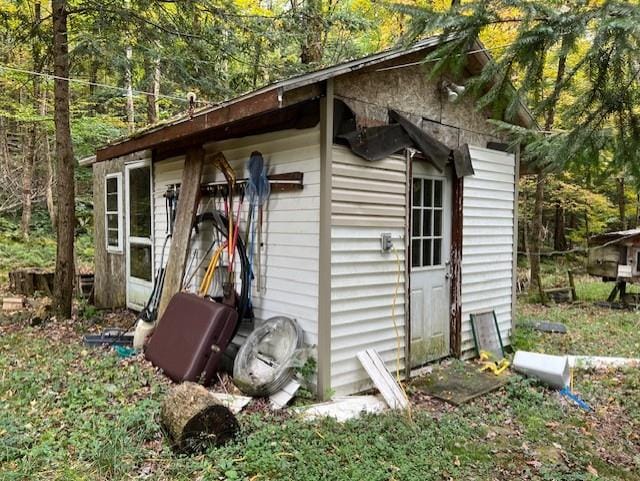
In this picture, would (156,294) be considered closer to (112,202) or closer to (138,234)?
(138,234)

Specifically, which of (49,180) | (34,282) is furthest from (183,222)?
(49,180)

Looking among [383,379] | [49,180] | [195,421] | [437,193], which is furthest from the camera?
[49,180]

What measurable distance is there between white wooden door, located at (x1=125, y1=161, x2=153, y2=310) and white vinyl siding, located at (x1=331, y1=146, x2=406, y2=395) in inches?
138

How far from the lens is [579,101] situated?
8.99ft

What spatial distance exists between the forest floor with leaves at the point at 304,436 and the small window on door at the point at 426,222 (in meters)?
1.37

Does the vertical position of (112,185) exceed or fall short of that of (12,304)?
it exceeds it

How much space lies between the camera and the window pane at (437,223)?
4.81m

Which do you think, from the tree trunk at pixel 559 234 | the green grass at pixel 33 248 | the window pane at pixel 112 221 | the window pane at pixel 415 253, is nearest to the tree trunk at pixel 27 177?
the green grass at pixel 33 248

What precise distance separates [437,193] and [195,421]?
3276 millimetres

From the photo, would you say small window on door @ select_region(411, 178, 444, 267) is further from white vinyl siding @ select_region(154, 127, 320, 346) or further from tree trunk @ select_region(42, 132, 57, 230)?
tree trunk @ select_region(42, 132, 57, 230)

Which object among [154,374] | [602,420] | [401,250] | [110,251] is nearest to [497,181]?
[401,250]

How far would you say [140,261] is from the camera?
6.59 m

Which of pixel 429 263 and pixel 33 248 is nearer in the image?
pixel 429 263

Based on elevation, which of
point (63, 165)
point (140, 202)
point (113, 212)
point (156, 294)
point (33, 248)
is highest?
point (63, 165)
